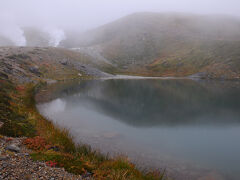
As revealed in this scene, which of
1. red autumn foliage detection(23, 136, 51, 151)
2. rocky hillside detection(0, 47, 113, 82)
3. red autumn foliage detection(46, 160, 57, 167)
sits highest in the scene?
rocky hillside detection(0, 47, 113, 82)

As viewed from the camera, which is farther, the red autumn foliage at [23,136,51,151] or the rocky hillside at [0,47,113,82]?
the rocky hillside at [0,47,113,82]

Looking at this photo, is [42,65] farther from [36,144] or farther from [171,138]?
[36,144]

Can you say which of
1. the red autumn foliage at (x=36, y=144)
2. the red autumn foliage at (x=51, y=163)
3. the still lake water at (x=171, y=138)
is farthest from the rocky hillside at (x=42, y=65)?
the red autumn foliage at (x=51, y=163)

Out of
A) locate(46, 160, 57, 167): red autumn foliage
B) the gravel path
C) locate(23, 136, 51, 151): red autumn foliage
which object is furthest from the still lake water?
the gravel path

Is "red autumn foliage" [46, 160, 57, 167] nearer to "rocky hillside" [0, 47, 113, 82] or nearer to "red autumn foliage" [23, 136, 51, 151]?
"red autumn foliage" [23, 136, 51, 151]

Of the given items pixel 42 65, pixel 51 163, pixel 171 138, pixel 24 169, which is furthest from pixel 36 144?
pixel 42 65

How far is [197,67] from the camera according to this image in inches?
7869

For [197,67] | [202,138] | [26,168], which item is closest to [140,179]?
[26,168]

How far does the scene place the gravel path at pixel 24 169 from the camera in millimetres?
9039

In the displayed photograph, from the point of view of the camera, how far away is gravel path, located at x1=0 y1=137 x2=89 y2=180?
9039 millimetres

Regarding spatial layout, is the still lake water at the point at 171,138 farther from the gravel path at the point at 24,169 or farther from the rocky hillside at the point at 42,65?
the rocky hillside at the point at 42,65

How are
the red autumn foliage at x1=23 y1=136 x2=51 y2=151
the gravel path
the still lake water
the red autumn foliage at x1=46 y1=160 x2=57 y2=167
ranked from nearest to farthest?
1. the gravel path
2. the red autumn foliage at x1=46 y1=160 x2=57 y2=167
3. the red autumn foliage at x1=23 y1=136 x2=51 y2=151
4. the still lake water

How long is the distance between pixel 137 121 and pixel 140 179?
79.5 ft

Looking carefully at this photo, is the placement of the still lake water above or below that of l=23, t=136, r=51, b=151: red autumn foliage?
below
